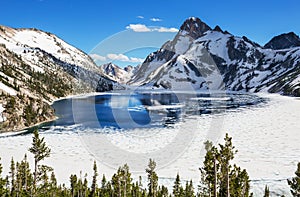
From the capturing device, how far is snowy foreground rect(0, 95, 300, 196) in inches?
1597

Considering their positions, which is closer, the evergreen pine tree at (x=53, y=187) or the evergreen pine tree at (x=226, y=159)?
the evergreen pine tree at (x=226, y=159)

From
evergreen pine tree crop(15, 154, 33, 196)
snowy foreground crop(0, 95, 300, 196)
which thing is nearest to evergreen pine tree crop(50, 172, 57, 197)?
snowy foreground crop(0, 95, 300, 196)

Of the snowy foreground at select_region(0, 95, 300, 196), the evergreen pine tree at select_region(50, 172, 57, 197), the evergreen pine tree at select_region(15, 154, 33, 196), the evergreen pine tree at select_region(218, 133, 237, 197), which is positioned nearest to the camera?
the evergreen pine tree at select_region(218, 133, 237, 197)

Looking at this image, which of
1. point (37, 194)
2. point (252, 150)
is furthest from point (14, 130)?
point (252, 150)

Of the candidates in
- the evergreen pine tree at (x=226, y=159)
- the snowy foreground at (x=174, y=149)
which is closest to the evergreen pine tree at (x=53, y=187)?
the snowy foreground at (x=174, y=149)

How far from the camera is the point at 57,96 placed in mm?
193250

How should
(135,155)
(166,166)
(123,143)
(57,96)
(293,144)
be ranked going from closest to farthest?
(166,166), (135,155), (293,144), (123,143), (57,96)

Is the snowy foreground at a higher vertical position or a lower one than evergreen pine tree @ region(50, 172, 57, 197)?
higher

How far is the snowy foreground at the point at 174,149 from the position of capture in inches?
1597

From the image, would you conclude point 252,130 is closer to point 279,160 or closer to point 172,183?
point 279,160

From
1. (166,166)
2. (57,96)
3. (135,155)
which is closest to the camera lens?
(166,166)

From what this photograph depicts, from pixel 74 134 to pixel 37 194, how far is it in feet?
121

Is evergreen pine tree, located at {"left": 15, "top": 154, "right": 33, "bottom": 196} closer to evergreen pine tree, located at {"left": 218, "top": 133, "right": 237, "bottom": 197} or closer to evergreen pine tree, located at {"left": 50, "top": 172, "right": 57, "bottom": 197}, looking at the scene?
evergreen pine tree, located at {"left": 50, "top": 172, "right": 57, "bottom": 197}

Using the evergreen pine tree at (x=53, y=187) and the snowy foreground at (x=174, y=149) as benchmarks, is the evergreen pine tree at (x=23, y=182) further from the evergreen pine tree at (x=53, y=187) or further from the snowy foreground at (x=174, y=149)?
the snowy foreground at (x=174, y=149)
